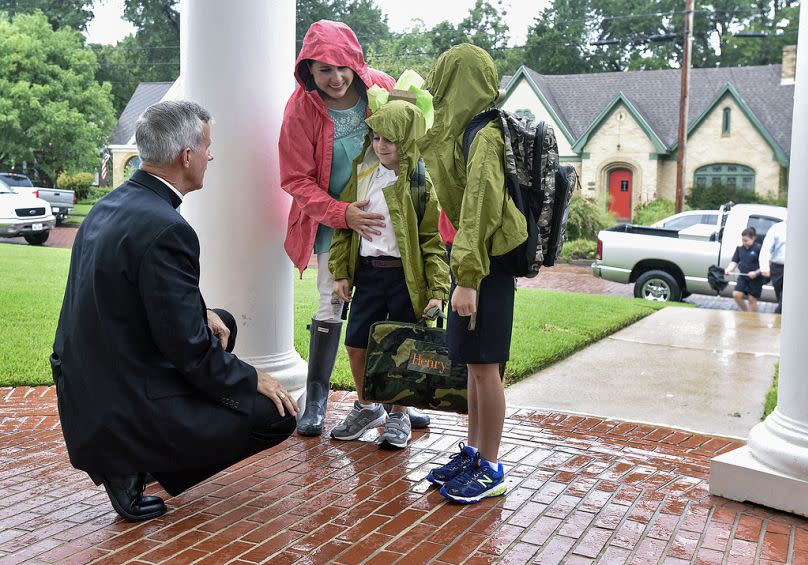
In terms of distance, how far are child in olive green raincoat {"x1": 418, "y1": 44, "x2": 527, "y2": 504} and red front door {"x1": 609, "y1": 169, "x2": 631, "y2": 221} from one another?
31574 millimetres

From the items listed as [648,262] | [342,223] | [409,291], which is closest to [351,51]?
[342,223]

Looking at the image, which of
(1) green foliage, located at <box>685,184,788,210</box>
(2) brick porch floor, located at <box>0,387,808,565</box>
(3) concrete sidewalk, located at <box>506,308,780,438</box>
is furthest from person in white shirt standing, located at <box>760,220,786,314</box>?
(1) green foliage, located at <box>685,184,788,210</box>

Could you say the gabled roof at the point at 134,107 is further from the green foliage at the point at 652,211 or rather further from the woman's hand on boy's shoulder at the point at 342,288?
the woman's hand on boy's shoulder at the point at 342,288

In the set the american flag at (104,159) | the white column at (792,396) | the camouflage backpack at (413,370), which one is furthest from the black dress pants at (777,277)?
the american flag at (104,159)

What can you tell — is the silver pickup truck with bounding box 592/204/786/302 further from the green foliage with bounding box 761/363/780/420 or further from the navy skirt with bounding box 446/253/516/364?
the navy skirt with bounding box 446/253/516/364

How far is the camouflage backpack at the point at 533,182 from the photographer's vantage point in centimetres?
322

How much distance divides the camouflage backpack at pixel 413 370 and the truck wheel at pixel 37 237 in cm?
1787

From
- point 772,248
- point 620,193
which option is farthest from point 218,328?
point 620,193

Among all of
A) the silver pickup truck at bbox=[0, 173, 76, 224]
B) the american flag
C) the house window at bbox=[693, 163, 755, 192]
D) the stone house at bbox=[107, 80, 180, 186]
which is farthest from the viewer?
the stone house at bbox=[107, 80, 180, 186]

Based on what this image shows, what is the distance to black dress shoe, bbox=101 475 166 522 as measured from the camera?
10.2ft

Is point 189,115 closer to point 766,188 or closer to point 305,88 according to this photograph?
point 305,88

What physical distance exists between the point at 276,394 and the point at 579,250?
73.7 ft

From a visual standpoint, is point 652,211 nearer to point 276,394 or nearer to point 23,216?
point 23,216

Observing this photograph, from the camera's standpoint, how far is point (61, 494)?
134 inches
